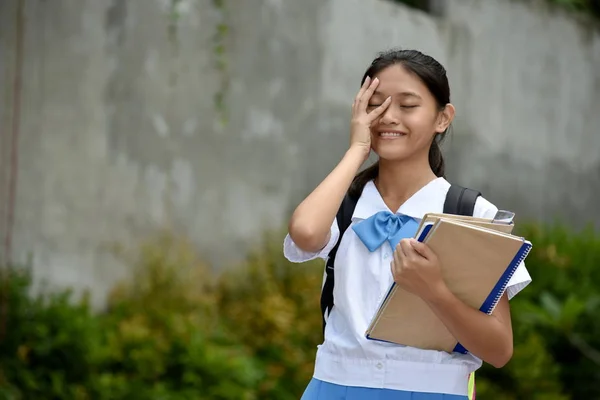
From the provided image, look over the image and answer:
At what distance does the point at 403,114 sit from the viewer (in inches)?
107

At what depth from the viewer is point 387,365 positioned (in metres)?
2.60

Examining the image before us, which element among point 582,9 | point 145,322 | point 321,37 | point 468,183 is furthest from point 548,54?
point 145,322

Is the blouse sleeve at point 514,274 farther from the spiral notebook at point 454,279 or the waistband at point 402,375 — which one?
the waistband at point 402,375

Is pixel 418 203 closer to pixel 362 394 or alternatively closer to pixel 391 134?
pixel 391 134

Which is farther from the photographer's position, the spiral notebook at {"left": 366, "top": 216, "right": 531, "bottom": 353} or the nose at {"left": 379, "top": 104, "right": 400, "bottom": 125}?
the nose at {"left": 379, "top": 104, "right": 400, "bottom": 125}

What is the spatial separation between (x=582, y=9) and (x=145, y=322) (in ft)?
19.3

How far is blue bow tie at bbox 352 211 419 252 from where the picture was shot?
2664mm

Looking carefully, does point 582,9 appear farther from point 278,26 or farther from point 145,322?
point 145,322

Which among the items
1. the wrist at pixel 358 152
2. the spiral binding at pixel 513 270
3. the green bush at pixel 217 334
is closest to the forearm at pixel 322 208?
the wrist at pixel 358 152

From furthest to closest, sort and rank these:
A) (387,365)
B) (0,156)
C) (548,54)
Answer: (548,54), (0,156), (387,365)

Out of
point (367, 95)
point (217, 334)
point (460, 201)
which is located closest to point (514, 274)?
point (460, 201)

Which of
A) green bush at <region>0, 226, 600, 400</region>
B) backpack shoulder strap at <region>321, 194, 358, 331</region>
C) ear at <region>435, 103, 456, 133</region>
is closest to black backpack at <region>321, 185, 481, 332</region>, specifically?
Answer: backpack shoulder strap at <region>321, 194, 358, 331</region>

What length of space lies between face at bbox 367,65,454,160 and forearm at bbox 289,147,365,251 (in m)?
0.08

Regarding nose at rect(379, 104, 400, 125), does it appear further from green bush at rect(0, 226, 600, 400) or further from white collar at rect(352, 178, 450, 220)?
green bush at rect(0, 226, 600, 400)
